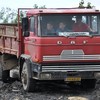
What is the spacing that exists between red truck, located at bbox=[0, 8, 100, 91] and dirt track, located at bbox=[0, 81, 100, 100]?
453mm

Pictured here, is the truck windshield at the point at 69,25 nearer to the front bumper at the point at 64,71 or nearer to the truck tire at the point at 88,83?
the front bumper at the point at 64,71

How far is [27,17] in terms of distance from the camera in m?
14.7

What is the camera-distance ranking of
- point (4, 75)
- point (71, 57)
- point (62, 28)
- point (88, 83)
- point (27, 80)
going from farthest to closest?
point (4, 75) < point (88, 83) < point (27, 80) < point (62, 28) < point (71, 57)

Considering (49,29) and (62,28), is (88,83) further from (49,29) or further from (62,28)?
(49,29)

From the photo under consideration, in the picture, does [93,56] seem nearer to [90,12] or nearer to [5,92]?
[90,12]

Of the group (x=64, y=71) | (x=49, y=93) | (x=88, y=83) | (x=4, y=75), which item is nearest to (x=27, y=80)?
(x=49, y=93)

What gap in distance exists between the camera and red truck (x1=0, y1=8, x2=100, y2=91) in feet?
45.1

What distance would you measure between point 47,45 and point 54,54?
1.10ft

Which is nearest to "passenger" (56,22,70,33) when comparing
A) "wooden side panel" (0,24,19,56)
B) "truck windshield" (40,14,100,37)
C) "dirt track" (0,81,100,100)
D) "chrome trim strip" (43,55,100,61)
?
"truck windshield" (40,14,100,37)

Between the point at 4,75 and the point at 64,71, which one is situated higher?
the point at 64,71

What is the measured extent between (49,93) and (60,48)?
1.64m

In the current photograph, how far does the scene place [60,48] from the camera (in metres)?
13.8

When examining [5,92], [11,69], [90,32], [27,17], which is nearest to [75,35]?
[90,32]

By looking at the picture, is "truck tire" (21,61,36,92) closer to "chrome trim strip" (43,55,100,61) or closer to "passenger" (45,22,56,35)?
"chrome trim strip" (43,55,100,61)
